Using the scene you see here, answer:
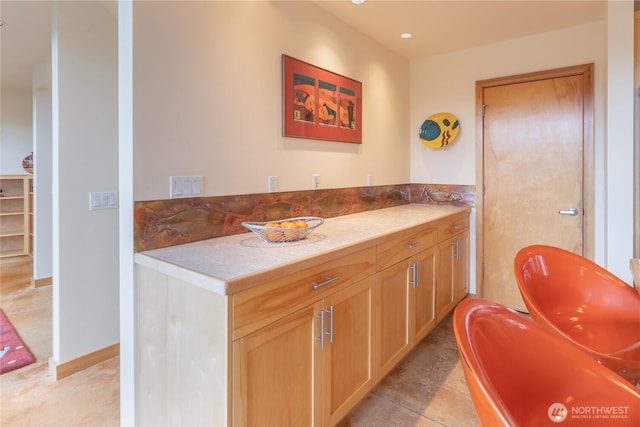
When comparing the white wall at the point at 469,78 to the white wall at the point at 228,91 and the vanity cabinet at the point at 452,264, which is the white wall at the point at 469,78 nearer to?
the vanity cabinet at the point at 452,264

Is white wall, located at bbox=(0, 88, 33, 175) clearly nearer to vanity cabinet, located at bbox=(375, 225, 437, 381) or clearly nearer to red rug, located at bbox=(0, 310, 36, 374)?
red rug, located at bbox=(0, 310, 36, 374)

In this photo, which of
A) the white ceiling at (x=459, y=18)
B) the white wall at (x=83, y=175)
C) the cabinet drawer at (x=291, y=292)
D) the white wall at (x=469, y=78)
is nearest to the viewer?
the cabinet drawer at (x=291, y=292)

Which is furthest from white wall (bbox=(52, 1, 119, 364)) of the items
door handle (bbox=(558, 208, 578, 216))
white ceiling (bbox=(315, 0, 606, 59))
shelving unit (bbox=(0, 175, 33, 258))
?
shelving unit (bbox=(0, 175, 33, 258))

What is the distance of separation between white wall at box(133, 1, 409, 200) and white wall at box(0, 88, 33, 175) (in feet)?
16.6

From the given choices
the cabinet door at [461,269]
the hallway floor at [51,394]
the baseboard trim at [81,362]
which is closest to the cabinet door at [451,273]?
the cabinet door at [461,269]

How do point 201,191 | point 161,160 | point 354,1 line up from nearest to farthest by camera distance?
1. point 161,160
2. point 201,191
3. point 354,1

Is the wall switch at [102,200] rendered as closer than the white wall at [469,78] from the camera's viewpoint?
Yes

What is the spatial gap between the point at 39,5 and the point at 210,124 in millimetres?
1904

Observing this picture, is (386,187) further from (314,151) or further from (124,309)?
(124,309)

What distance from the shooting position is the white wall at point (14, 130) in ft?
16.8

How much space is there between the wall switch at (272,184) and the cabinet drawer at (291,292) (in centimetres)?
71

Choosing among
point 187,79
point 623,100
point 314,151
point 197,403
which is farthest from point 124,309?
point 623,100

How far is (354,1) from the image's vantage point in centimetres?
236

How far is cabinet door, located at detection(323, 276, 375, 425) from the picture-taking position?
1.58 meters
